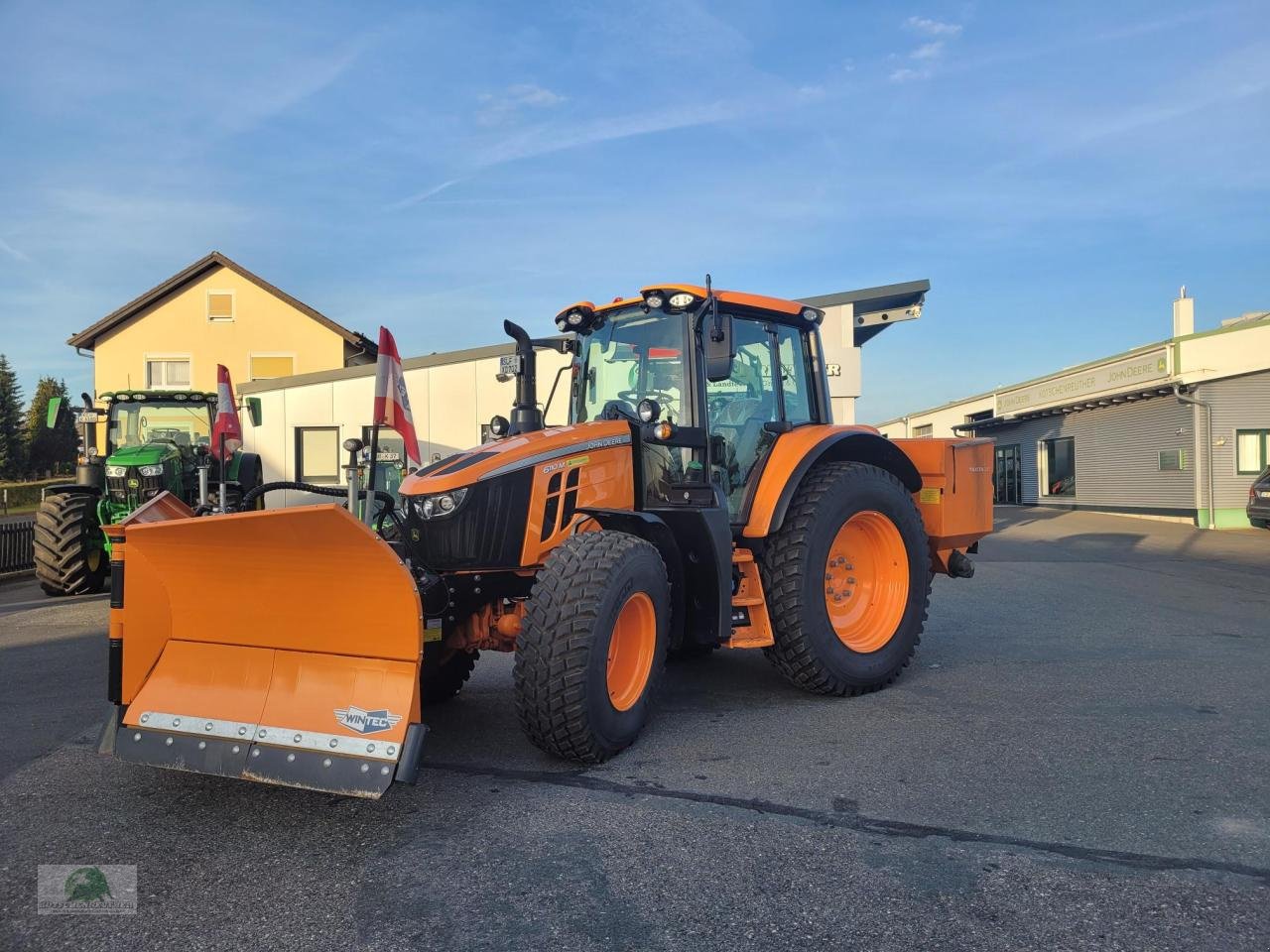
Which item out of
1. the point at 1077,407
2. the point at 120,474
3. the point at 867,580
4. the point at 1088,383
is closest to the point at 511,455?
the point at 867,580

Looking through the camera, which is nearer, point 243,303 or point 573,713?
point 573,713

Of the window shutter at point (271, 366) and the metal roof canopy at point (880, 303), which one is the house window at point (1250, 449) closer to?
the metal roof canopy at point (880, 303)

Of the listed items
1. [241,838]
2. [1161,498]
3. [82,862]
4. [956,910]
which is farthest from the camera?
[1161,498]

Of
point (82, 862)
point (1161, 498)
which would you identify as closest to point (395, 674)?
point (82, 862)

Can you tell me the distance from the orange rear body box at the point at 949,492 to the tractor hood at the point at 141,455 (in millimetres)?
9005

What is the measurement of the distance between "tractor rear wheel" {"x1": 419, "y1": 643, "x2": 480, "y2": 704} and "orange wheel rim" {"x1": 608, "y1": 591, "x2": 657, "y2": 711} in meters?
1.07

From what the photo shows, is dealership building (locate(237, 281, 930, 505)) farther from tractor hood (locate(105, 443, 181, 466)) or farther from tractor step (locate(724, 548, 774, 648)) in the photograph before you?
tractor step (locate(724, 548, 774, 648))

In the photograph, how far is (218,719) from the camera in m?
3.71

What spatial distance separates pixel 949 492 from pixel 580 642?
3557 millimetres

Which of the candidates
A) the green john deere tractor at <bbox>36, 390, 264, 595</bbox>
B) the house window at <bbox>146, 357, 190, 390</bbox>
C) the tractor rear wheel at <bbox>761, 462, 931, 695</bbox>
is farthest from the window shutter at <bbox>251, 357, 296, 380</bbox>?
the tractor rear wheel at <bbox>761, 462, 931, 695</bbox>

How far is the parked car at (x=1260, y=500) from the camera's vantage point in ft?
59.5

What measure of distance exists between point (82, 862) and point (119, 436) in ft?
36.0

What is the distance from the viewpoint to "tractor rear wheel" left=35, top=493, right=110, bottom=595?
34.8ft

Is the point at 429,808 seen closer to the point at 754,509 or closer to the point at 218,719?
the point at 218,719
